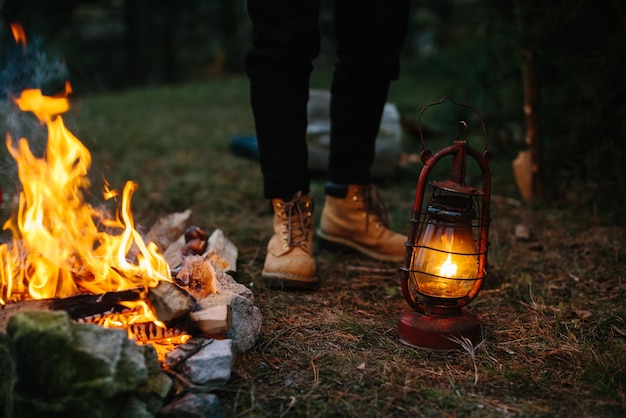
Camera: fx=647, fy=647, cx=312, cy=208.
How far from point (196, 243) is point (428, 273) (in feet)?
3.55

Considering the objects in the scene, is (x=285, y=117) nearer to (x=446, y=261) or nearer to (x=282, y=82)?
(x=282, y=82)

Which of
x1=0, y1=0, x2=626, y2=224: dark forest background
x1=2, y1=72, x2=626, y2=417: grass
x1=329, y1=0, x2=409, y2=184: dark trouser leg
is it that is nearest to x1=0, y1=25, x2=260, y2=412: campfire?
x1=2, y1=72, x2=626, y2=417: grass

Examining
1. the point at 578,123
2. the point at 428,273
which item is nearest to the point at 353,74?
the point at 428,273

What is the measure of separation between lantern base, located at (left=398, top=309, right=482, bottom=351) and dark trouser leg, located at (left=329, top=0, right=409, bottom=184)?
98 cm

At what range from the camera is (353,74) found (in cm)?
281

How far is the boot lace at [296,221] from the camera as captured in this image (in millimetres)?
2617

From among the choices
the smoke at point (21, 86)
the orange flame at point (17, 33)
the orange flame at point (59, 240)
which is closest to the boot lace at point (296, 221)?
the orange flame at point (59, 240)

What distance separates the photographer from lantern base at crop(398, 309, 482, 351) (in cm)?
204

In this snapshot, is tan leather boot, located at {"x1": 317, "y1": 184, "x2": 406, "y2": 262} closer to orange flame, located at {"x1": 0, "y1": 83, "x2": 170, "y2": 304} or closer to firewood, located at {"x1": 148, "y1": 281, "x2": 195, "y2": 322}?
orange flame, located at {"x1": 0, "y1": 83, "x2": 170, "y2": 304}

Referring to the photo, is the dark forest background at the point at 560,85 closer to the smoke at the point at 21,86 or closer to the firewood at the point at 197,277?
the smoke at the point at 21,86

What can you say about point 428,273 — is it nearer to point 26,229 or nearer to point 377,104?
point 377,104

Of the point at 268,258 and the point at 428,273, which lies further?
the point at 268,258

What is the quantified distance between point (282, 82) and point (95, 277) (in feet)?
3.28

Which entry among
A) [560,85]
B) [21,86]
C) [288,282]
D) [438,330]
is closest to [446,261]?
[438,330]
